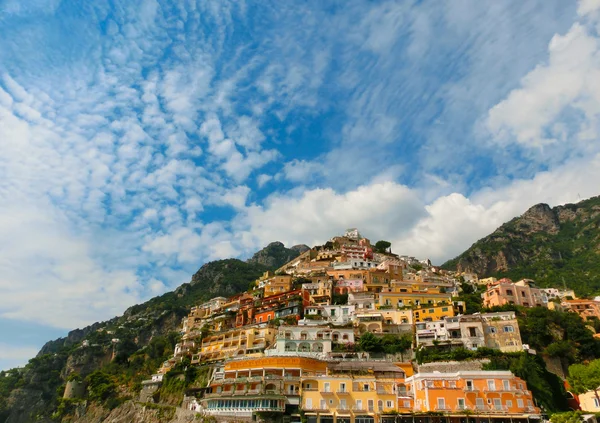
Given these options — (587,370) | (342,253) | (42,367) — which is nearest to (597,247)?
(342,253)

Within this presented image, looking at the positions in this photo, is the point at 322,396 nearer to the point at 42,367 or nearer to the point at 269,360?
the point at 269,360

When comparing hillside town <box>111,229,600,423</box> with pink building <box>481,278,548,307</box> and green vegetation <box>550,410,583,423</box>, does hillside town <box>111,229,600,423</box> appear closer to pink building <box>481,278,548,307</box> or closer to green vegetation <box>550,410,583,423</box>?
pink building <box>481,278,548,307</box>

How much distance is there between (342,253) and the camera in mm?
103125

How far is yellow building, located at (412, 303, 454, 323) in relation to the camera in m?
62.4

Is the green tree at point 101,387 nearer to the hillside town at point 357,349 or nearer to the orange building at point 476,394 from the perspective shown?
the hillside town at point 357,349

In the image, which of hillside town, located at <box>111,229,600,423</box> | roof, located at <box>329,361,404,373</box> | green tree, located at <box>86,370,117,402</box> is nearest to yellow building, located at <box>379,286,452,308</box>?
hillside town, located at <box>111,229,600,423</box>

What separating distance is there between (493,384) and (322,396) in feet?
55.9

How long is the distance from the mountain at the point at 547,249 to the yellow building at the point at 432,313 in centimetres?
5412

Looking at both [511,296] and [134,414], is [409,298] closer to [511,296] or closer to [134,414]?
[511,296]

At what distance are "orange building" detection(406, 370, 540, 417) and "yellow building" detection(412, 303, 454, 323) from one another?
18904 millimetres

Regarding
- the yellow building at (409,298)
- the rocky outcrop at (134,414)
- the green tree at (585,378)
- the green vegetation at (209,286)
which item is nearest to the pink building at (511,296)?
the yellow building at (409,298)

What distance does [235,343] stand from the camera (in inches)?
2697

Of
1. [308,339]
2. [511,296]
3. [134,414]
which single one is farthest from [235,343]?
[511,296]

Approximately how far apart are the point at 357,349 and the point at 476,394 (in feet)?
59.5
